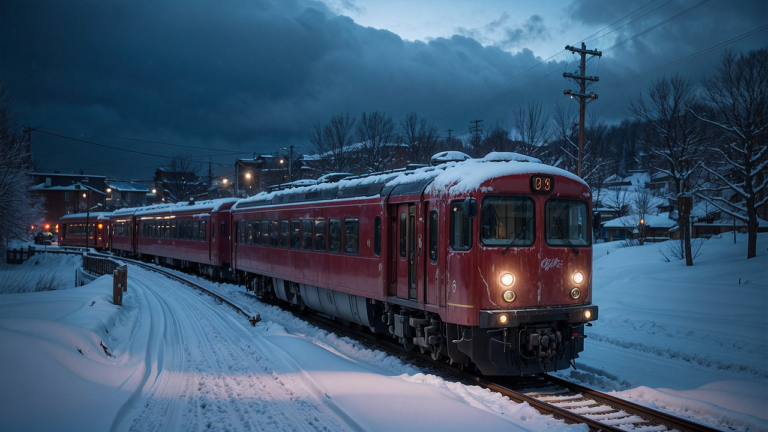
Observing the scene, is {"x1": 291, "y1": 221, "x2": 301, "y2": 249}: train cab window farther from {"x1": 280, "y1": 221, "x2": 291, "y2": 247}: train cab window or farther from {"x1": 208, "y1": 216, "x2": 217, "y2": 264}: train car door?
{"x1": 208, "y1": 216, "x2": 217, "y2": 264}: train car door

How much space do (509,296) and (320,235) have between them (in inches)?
254

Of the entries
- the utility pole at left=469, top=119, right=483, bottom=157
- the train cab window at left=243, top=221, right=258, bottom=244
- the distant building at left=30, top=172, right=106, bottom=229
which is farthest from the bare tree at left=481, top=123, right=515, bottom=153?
the distant building at left=30, top=172, right=106, bottom=229

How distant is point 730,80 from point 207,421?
1824 centimetres

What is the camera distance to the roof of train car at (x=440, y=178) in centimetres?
812

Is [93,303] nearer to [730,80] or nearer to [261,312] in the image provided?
[261,312]

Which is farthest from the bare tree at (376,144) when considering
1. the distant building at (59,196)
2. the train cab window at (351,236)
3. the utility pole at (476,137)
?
the distant building at (59,196)

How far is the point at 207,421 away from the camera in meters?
6.40

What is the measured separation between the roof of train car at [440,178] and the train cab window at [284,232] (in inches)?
74.1

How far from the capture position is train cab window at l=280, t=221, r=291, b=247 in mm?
15352

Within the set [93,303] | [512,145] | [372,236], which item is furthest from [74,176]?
[372,236]

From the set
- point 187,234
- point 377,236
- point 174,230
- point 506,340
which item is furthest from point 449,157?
point 174,230

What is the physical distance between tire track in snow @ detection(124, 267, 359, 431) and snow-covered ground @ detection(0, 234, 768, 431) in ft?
0.09

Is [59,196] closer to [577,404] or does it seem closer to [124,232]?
[124,232]

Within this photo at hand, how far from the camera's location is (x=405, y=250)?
9.59m
